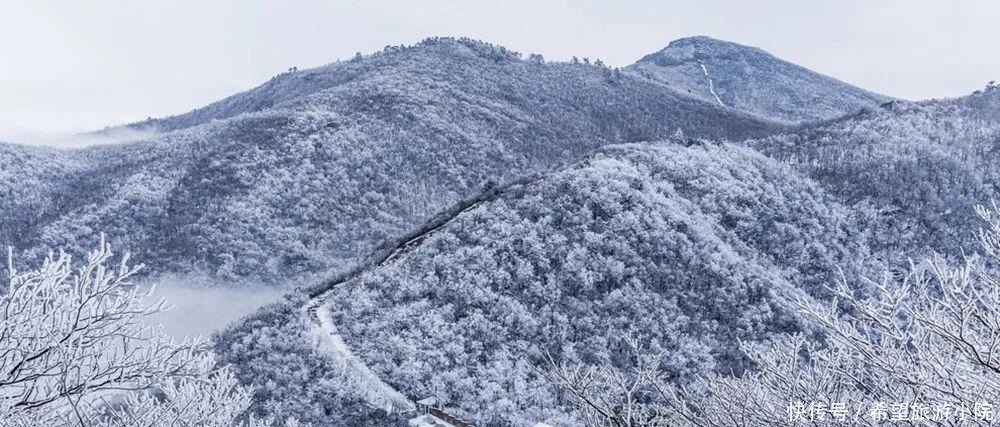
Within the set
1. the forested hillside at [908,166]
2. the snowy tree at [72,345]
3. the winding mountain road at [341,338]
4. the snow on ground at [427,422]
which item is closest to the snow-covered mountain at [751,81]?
the forested hillside at [908,166]

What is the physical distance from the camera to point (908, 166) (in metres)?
47.0

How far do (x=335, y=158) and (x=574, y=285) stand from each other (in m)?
32.4

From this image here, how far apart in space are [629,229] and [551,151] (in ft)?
114

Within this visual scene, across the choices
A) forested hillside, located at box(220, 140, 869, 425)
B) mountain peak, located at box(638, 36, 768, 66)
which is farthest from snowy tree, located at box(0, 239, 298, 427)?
mountain peak, located at box(638, 36, 768, 66)

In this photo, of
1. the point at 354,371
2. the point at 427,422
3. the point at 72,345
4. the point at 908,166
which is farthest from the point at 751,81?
the point at 72,345

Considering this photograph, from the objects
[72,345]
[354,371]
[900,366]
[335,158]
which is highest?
[72,345]

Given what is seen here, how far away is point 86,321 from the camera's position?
688 cm

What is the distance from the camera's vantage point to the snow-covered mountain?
121688 mm

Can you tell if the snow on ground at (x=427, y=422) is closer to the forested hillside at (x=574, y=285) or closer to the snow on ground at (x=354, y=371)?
the snow on ground at (x=354, y=371)

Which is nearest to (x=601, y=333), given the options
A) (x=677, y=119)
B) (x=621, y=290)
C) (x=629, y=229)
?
(x=621, y=290)

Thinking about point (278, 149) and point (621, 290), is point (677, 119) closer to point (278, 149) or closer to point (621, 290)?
point (278, 149)

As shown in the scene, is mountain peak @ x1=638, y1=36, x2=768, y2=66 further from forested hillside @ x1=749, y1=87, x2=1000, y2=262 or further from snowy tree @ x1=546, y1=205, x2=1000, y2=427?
snowy tree @ x1=546, y1=205, x2=1000, y2=427

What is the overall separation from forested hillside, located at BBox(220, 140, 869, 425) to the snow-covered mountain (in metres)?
76.1

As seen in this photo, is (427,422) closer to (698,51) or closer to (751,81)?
(751,81)
